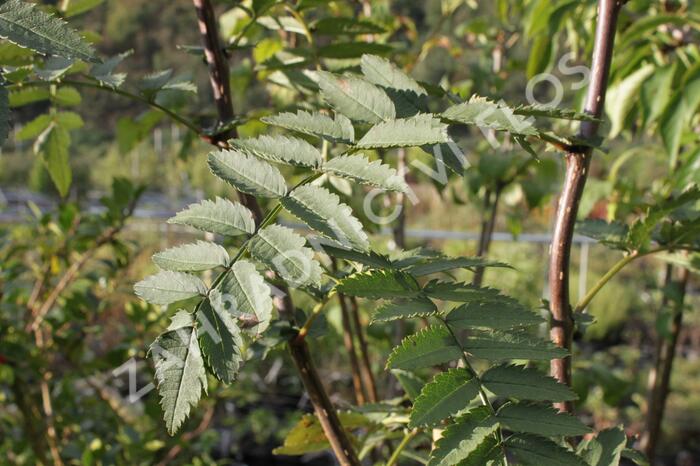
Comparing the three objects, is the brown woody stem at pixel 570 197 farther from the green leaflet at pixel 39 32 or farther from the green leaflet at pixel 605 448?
the green leaflet at pixel 39 32

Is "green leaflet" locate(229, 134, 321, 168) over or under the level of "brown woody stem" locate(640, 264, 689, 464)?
over

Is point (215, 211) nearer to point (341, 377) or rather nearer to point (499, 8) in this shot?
point (499, 8)

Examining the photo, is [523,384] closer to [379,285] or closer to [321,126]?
[379,285]

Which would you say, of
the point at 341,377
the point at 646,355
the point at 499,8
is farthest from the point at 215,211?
the point at 646,355

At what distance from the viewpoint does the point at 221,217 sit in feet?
1.87

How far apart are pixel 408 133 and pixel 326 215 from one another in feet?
0.29

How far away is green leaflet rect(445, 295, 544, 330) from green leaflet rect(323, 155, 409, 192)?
124 mm

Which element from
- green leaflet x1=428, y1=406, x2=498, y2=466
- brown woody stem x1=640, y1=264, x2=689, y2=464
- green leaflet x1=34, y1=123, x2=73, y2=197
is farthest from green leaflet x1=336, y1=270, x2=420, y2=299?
brown woody stem x1=640, y1=264, x2=689, y2=464

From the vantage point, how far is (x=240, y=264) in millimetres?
528

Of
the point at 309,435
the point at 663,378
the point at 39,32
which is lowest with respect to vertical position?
the point at 663,378

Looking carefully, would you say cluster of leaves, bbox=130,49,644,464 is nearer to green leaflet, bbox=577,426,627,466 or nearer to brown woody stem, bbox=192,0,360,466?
green leaflet, bbox=577,426,627,466

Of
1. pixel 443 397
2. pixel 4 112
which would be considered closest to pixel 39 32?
pixel 4 112

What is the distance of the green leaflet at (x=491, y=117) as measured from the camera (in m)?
0.54

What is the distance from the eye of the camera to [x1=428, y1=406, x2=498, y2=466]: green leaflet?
1.61 ft
